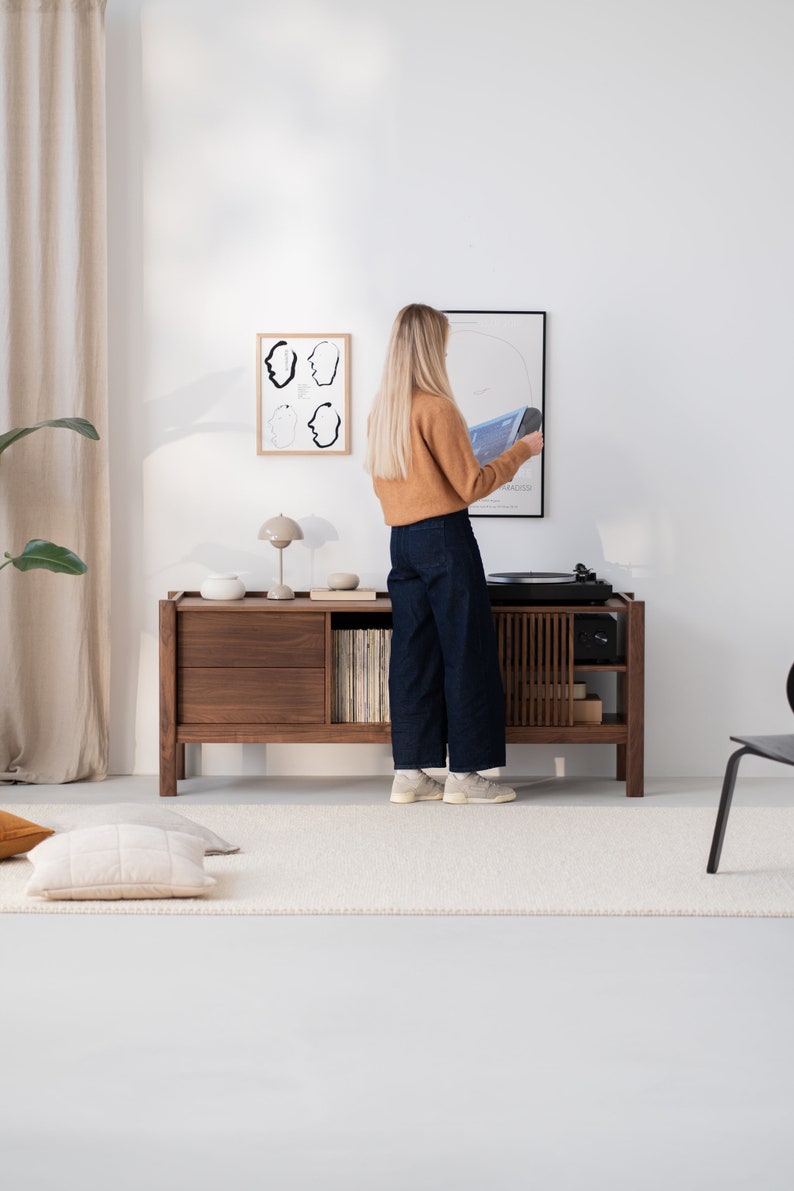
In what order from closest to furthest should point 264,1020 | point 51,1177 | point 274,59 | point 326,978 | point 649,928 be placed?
point 51,1177, point 264,1020, point 326,978, point 649,928, point 274,59

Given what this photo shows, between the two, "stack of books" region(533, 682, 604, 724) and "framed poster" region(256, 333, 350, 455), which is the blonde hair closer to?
"framed poster" region(256, 333, 350, 455)

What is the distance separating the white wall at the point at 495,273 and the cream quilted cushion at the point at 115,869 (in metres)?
1.63

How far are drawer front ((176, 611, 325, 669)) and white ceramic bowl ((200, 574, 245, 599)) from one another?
0.16m

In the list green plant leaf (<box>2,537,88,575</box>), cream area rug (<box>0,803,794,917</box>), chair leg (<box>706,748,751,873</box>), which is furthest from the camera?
green plant leaf (<box>2,537,88,575</box>)

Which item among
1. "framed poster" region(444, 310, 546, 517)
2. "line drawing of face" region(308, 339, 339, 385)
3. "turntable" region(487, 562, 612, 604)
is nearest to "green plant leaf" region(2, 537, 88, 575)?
"line drawing of face" region(308, 339, 339, 385)

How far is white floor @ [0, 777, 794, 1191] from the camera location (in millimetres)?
1666

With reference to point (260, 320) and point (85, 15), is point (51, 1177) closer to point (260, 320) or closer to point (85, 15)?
point (260, 320)

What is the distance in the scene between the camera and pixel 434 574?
151 inches

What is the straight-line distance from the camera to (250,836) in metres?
3.47

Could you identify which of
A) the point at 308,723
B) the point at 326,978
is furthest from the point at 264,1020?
the point at 308,723

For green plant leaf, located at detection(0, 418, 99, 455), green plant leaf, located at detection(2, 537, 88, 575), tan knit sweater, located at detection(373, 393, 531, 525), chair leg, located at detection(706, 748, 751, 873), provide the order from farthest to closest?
green plant leaf, located at detection(0, 418, 99, 455), green plant leaf, located at detection(2, 537, 88, 575), tan knit sweater, located at detection(373, 393, 531, 525), chair leg, located at detection(706, 748, 751, 873)

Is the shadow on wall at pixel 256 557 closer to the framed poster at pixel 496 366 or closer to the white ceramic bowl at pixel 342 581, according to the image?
the white ceramic bowl at pixel 342 581

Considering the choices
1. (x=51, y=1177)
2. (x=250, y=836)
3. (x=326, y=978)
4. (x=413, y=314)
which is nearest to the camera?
(x=51, y=1177)

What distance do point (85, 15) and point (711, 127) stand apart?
2.27 meters
